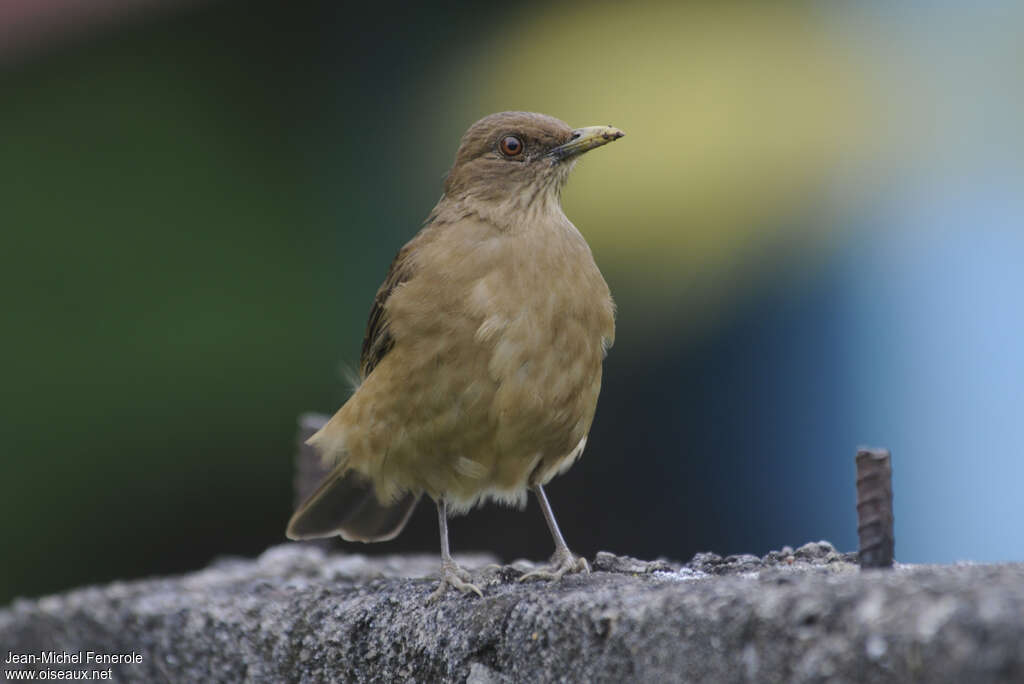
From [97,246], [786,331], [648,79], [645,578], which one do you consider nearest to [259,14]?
[97,246]

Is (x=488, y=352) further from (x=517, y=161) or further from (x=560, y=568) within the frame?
(x=517, y=161)

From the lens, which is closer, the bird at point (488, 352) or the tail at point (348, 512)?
the bird at point (488, 352)

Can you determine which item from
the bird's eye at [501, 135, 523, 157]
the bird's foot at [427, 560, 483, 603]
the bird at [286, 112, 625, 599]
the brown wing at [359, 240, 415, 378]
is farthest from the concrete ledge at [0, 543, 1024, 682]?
the bird's eye at [501, 135, 523, 157]

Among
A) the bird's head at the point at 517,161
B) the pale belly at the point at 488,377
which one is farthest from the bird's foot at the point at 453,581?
the bird's head at the point at 517,161

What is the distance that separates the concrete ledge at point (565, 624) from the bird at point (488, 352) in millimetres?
227

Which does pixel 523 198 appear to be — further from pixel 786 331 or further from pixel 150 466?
pixel 150 466

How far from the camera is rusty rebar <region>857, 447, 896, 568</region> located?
2.06m

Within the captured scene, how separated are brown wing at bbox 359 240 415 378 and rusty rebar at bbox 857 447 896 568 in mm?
1569

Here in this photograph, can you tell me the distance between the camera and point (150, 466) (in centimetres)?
497

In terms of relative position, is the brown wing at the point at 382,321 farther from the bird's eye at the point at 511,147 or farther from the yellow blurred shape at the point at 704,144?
the yellow blurred shape at the point at 704,144

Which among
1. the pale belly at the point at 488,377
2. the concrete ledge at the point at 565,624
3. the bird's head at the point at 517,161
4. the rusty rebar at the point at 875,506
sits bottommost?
the concrete ledge at the point at 565,624

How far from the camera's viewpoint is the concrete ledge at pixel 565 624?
5.41ft

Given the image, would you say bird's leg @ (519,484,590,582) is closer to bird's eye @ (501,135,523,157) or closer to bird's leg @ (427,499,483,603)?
bird's leg @ (427,499,483,603)

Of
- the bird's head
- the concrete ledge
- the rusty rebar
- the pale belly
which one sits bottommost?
the concrete ledge
